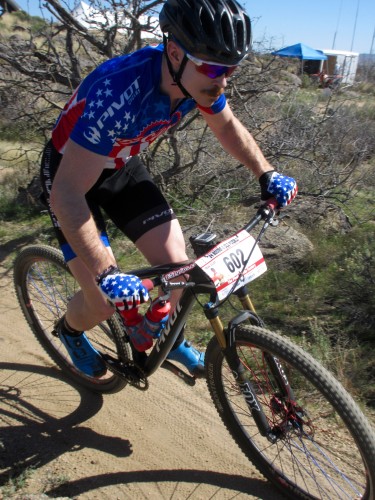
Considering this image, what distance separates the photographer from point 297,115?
6203 mm

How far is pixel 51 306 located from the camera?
3453 millimetres

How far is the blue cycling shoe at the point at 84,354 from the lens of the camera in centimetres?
283

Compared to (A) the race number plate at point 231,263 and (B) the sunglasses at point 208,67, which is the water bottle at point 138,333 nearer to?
(A) the race number plate at point 231,263

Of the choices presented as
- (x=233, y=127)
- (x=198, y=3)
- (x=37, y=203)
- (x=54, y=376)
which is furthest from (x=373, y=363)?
(x=37, y=203)

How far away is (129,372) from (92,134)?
4.38ft

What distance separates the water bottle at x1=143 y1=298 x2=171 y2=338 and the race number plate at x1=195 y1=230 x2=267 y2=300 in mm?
379

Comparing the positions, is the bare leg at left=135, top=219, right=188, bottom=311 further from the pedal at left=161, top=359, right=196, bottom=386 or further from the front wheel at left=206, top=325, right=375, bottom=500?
the front wheel at left=206, top=325, right=375, bottom=500

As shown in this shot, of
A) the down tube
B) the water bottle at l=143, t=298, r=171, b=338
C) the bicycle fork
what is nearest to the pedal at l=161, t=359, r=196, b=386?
the down tube

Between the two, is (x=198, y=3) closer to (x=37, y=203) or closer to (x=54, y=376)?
(x=54, y=376)

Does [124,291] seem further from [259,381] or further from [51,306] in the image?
[51,306]

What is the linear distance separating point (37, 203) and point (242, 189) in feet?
8.46

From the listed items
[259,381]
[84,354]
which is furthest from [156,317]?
[84,354]

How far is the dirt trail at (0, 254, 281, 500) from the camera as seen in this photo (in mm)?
2342

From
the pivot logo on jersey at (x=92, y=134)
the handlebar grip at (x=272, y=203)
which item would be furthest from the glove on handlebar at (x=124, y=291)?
the handlebar grip at (x=272, y=203)
